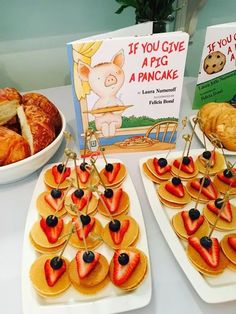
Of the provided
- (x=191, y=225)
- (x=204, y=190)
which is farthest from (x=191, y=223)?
(x=204, y=190)

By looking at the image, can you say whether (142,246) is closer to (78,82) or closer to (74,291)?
(74,291)

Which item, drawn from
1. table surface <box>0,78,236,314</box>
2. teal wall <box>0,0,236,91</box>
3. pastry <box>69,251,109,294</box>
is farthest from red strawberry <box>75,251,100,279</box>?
teal wall <box>0,0,236,91</box>

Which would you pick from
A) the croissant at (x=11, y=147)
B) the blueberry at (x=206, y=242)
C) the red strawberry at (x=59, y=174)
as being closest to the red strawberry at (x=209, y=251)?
the blueberry at (x=206, y=242)

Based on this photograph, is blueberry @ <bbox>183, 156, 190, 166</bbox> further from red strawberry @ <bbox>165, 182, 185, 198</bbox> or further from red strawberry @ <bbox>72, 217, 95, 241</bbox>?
red strawberry @ <bbox>72, 217, 95, 241</bbox>

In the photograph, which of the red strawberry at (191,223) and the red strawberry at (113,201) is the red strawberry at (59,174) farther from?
the red strawberry at (191,223)

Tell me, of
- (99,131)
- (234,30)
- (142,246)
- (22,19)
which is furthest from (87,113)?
(22,19)

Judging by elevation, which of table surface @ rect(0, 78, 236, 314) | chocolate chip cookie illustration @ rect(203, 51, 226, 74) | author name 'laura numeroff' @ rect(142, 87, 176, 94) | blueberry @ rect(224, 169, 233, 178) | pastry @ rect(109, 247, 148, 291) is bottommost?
table surface @ rect(0, 78, 236, 314)

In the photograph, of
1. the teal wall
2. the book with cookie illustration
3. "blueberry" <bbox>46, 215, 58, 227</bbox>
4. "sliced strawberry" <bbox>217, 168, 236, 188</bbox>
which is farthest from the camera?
the teal wall
